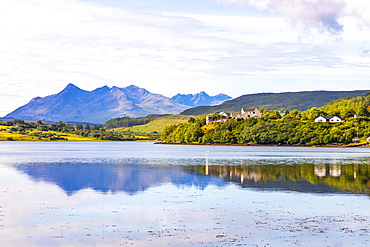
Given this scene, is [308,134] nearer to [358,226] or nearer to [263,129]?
[263,129]

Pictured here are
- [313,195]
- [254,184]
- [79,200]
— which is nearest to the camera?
[79,200]

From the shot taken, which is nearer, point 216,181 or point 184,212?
point 184,212

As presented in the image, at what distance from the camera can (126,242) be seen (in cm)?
1911

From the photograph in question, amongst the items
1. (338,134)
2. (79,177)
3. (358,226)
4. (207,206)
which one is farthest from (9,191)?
(338,134)

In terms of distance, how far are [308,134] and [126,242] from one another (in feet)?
571

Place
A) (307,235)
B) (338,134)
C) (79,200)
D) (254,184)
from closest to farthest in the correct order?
(307,235)
(79,200)
(254,184)
(338,134)

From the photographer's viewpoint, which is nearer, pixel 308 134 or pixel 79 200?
pixel 79 200

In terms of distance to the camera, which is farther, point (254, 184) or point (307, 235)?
point (254, 184)

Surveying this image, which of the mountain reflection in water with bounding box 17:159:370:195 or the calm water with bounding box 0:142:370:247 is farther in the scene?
the mountain reflection in water with bounding box 17:159:370:195

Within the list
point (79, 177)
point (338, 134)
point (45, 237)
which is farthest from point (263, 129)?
point (45, 237)

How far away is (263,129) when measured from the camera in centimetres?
19838

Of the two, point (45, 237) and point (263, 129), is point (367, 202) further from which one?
point (263, 129)

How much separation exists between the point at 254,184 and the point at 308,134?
15144cm

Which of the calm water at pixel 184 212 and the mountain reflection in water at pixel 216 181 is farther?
the mountain reflection in water at pixel 216 181
